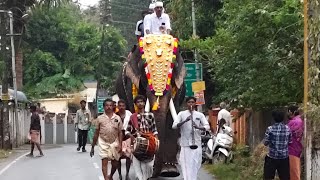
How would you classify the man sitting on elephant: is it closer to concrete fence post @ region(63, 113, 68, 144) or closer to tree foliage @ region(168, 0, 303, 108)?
tree foliage @ region(168, 0, 303, 108)

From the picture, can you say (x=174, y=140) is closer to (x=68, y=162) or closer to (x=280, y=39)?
(x=280, y=39)

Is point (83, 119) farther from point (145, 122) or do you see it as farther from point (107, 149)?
point (145, 122)

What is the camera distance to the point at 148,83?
14172 millimetres

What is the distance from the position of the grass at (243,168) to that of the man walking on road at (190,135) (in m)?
1.84

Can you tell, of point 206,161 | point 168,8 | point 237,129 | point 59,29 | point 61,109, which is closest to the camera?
point 206,161

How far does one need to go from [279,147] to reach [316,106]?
3.20 feet

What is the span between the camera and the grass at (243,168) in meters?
15.1

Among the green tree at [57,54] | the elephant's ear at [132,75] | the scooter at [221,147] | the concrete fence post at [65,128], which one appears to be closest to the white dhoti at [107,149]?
the elephant's ear at [132,75]

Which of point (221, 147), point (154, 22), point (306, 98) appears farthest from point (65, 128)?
point (306, 98)

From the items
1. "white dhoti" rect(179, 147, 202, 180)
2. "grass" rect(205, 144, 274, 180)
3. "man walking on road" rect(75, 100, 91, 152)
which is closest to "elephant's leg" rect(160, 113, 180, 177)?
"white dhoti" rect(179, 147, 202, 180)

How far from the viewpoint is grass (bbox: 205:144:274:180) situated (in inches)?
593

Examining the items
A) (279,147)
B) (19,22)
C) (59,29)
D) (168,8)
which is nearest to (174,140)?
(279,147)

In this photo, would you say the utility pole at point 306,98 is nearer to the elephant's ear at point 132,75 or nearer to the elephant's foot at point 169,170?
the elephant's foot at point 169,170

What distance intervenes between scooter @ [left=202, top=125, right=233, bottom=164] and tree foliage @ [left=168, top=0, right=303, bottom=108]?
64.5 inches
